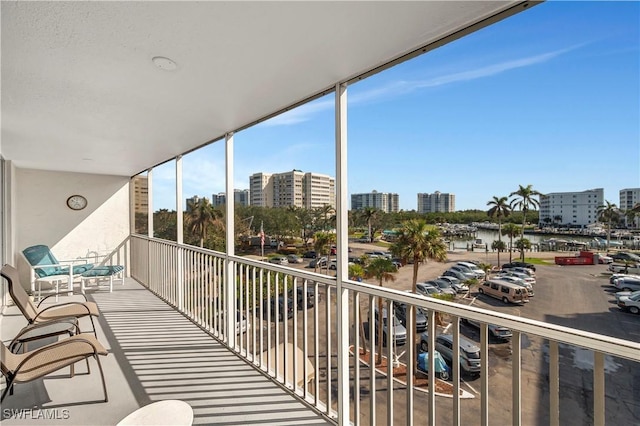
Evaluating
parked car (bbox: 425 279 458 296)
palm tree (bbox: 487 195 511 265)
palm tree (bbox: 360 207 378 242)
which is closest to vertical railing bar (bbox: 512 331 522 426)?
parked car (bbox: 425 279 458 296)

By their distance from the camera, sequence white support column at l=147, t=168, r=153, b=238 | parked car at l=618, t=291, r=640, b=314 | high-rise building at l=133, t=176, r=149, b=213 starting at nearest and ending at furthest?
parked car at l=618, t=291, r=640, b=314, white support column at l=147, t=168, r=153, b=238, high-rise building at l=133, t=176, r=149, b=213

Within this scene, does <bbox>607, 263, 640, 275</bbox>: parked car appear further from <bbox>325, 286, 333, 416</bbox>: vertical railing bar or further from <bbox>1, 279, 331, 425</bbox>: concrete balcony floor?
<bbox>1, 279, 331, 425</bbox>: concrete balcony floor

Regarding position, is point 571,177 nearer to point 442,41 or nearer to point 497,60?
point 497,60

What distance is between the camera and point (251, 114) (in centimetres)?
298

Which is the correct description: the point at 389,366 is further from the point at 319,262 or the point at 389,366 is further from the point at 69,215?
the point at 69,215

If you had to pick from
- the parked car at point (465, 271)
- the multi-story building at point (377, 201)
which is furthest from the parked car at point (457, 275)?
the multi-story building at point (377, 201)

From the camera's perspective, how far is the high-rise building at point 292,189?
2.74 m

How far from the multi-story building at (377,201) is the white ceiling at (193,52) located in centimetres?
82

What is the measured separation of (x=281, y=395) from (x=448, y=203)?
1.92 metres

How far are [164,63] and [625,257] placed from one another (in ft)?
8.28

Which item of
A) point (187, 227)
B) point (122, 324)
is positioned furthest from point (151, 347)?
point (187, 227)

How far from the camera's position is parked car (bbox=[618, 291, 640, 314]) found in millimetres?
1121

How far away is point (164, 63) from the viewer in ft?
6.50

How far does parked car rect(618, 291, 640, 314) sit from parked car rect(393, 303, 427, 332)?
889 mm
